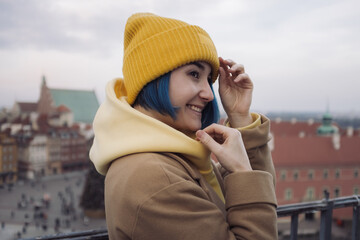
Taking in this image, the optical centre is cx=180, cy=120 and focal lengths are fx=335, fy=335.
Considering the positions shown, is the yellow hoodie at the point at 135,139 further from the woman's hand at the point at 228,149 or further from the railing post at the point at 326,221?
the railing post at the point at 326,221

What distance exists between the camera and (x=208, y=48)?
1.31 m

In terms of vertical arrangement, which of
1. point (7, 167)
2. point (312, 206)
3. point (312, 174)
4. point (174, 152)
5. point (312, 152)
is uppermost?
point (174, 152)

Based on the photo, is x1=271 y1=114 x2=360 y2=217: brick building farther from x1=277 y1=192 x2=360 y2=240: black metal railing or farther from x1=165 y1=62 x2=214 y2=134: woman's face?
x1=165 y1=62 x2=214 y2=134: woman's face

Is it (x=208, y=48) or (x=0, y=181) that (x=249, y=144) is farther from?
(x=0, y=181)

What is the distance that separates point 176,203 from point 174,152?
0.75 ft

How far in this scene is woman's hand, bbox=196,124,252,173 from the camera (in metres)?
1.15

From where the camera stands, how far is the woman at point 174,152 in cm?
98

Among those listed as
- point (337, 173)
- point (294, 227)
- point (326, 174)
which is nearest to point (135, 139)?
point (294, 227)

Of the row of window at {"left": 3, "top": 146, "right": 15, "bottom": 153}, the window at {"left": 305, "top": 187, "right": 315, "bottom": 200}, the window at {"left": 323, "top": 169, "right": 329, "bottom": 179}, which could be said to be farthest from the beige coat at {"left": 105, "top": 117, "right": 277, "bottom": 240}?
the row of window at {"left": 3, "top": 146, "right": 15, "bottom": 153}

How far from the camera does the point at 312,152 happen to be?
24.7m

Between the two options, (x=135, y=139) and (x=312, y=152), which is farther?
(x=312, y=152)

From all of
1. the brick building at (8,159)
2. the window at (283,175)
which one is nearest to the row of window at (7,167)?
the brick building at (8,159)

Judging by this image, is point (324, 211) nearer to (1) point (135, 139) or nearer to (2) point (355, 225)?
(2) point (355, 225)

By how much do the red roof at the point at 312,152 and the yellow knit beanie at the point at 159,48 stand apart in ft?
76.3
